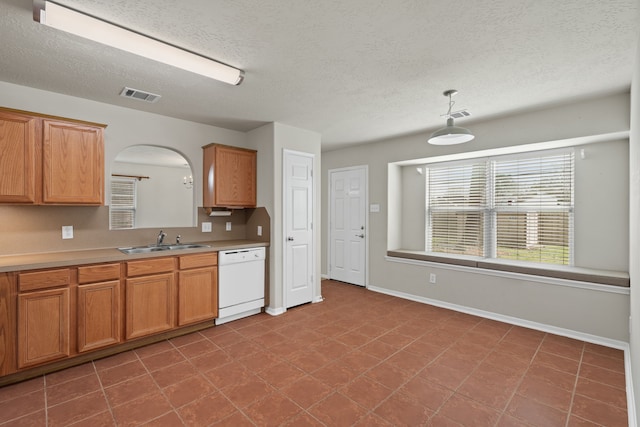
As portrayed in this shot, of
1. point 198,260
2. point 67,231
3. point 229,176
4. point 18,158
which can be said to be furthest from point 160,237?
point 18,158

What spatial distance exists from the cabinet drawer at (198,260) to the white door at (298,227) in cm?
94

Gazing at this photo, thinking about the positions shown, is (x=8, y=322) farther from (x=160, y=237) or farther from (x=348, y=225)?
(x=348, y=225)

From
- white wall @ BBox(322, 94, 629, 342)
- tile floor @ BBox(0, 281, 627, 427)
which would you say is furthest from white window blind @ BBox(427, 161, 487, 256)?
tile floor @ BBox(0, 281, 627, 427)

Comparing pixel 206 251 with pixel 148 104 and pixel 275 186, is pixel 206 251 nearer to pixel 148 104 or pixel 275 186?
pixel 275 186

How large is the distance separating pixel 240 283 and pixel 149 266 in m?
1.05

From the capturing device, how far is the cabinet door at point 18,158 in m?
2.44

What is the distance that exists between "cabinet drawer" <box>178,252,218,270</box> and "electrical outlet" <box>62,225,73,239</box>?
1054mm

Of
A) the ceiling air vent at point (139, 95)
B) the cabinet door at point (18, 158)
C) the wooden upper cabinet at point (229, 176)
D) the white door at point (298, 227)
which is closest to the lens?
the cabinet door at point (18, 158)

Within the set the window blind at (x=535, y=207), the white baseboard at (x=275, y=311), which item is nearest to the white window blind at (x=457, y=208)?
the window blind at (x=535, y=207)

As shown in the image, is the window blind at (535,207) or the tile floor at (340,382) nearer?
the tile floor at (340,382)

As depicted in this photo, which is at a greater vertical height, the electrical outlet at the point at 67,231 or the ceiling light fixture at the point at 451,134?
the ceiling light fixture at the point at 451,134

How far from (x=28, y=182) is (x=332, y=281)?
172 inches

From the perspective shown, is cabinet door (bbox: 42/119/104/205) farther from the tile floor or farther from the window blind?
the window blind

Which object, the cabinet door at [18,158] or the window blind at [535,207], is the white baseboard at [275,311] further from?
the window blind at [535,207]
